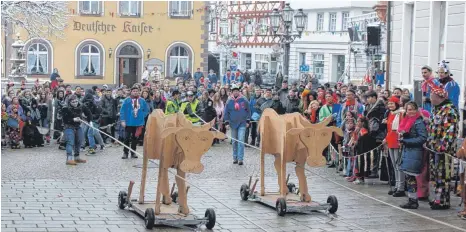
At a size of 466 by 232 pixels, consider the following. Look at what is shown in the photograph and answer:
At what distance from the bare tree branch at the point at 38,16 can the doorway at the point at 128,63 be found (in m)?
3.78

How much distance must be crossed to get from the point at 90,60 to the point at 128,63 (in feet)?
7.53

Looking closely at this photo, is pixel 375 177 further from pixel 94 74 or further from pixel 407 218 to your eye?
pixel 94 74

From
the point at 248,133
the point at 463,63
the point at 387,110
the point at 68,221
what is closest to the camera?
the point at 68,221

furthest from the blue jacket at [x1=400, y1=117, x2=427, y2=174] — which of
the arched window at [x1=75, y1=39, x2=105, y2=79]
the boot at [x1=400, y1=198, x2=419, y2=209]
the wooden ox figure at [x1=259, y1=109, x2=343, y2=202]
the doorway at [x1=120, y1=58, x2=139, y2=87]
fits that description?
the doorway at [x1=120, y1=58, x2=139, y2=87]

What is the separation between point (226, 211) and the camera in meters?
13.5

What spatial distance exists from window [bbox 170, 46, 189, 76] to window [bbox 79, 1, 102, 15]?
4.86 m

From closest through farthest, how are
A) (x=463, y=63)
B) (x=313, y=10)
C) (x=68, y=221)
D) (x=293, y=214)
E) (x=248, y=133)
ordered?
(x=68, y=221), (x=293, y=214), (x=463, y=63), (x=248, y=133), (x=313, y=10)

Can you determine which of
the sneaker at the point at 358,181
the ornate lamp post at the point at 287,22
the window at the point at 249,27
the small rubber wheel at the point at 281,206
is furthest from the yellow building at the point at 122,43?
the small rubber wheel at the point at 281,206

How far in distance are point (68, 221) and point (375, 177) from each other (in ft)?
23.4

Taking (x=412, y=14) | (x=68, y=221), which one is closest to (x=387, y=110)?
(x=68, y=221)

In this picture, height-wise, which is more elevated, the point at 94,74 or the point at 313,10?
the point at 313,10

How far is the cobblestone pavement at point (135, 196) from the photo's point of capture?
40.4 ft

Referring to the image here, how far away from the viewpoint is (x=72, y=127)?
1975 centimetres

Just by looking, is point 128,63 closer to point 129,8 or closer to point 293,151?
point 129,8
